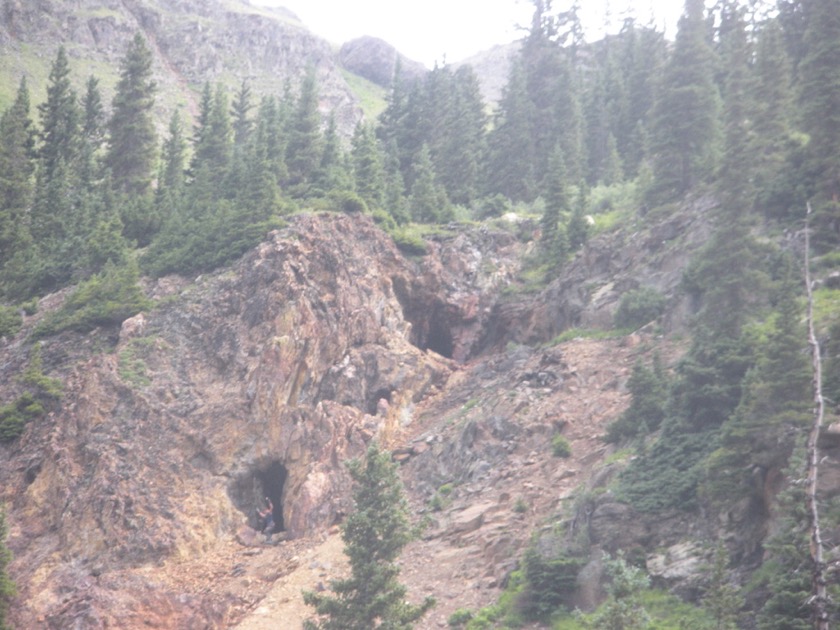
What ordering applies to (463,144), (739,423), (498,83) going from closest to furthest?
(739,423) < (463,144) < (498,83)

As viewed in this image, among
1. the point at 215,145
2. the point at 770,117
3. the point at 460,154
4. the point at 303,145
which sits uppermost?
the point at 770,117

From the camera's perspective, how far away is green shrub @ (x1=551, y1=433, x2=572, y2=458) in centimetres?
3259

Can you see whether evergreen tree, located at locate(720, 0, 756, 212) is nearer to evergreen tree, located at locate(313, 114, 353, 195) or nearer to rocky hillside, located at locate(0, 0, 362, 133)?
evergreen tree, located at locate(313, 114, 353, 195)

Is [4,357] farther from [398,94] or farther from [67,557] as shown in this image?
[398,94]

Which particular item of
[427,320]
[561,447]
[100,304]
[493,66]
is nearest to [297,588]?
[561,447]

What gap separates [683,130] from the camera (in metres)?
45.6

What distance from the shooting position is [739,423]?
2394cm

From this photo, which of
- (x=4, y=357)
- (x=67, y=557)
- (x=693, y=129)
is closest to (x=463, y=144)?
(x=693, y=129)

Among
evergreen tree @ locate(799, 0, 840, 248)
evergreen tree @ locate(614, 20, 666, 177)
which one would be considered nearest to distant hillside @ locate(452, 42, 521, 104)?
evergreen tree @ locate(614, 20, 666, 177)

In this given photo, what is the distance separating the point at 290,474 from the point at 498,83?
350 feet

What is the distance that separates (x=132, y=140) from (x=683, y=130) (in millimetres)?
34016

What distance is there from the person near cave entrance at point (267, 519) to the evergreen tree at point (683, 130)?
84.3 feet

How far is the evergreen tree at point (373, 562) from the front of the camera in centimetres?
2329

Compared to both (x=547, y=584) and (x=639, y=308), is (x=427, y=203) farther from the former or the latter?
(x=547, y=584)
